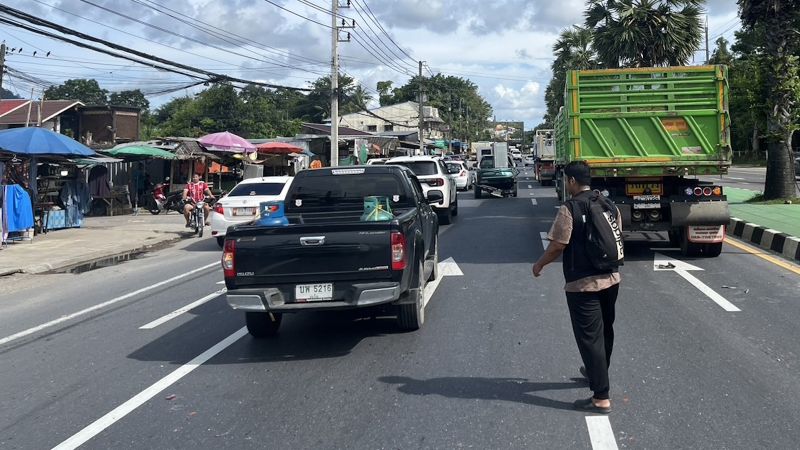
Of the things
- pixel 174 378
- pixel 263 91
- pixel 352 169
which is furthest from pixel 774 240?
pixel 263 91

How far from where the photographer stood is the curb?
11.8 m

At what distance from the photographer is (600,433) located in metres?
4.61

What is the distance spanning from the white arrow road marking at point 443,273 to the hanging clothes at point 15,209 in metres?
10.4

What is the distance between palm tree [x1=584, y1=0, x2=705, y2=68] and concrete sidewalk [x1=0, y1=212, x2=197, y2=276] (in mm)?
15316

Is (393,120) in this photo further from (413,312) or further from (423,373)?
(423,373)

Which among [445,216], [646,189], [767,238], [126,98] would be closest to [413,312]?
[646,189]

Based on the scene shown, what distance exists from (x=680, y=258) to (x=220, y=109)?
5415cm

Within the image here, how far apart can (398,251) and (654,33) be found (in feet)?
65.9

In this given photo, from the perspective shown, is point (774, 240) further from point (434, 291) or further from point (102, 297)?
point (102, 297)

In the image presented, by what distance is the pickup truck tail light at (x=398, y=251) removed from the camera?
21.6 feet

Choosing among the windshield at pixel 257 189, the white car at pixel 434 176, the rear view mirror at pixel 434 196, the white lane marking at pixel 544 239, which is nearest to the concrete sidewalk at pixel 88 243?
the windshield at pixel 257 189

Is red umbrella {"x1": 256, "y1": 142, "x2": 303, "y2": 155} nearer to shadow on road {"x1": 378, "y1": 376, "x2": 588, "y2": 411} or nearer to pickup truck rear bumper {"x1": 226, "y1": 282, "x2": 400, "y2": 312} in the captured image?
pickup truck rear bumper {"x1": 226, "y1": 282, "x2": 400, "y2": 312}

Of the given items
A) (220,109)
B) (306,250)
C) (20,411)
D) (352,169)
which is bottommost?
(20,411)

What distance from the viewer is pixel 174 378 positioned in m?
6.18
